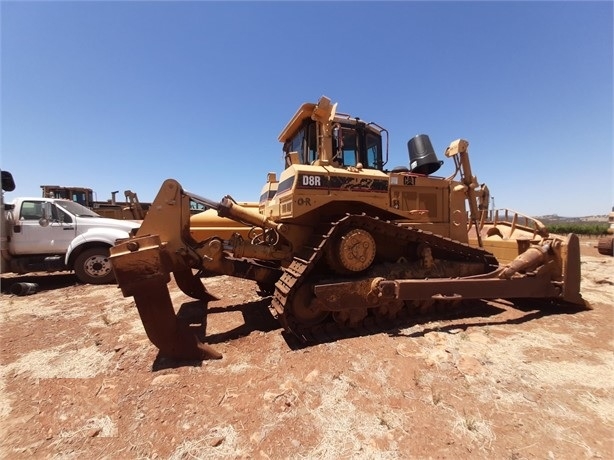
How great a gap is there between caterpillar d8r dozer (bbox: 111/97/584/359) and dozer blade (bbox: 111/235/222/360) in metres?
0.01

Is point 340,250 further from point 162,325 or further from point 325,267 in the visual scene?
point 162,325

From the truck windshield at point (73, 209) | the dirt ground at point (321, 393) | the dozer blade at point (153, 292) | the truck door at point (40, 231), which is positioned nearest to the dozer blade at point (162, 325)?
the dozer blade at point (153, 292)

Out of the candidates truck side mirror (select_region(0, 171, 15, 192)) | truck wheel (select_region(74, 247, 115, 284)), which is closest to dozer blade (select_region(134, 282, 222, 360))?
truck wheel (select_region(74, 247, 115, 284))

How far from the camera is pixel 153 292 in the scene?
11.9ft

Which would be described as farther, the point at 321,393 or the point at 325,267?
the point at 325,267

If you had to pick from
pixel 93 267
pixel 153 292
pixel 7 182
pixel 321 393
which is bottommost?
pixel 321 393

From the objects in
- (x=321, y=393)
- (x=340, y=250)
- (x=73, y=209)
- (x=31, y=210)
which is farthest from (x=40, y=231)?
(x=321, y=393)

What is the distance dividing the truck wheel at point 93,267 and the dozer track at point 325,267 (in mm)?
5952

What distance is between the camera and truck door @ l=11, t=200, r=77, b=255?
26.7 ft

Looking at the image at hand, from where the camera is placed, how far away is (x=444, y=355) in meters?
3.58

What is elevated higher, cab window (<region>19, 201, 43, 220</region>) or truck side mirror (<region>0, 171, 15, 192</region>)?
truck side mirror (<region>0, 171, 15, 192</region>)

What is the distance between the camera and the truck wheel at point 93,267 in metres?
7.95

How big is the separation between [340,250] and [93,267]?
7005 millimetres

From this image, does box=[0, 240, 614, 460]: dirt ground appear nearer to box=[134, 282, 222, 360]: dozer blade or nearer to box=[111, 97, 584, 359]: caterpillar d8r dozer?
box=[134, 282, 222, 360]: dozer blade
